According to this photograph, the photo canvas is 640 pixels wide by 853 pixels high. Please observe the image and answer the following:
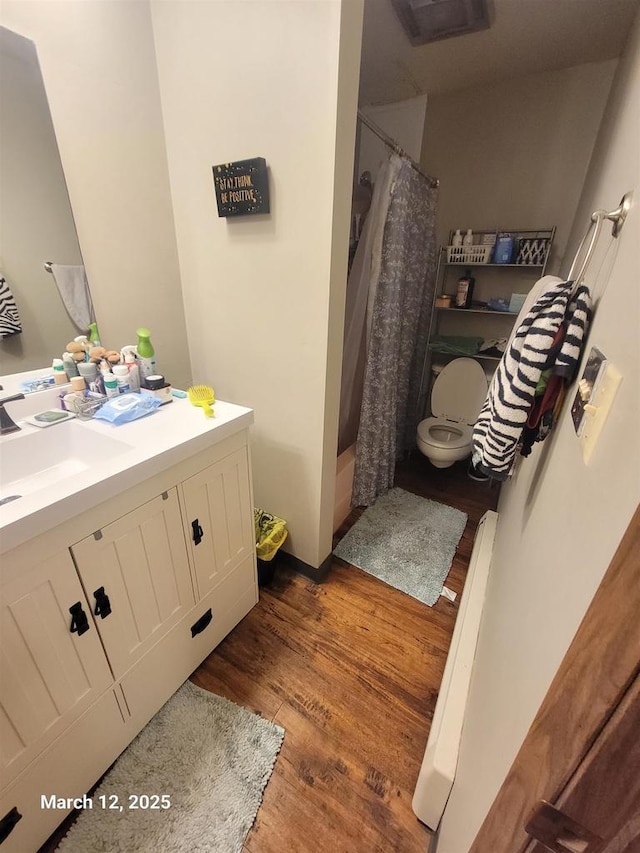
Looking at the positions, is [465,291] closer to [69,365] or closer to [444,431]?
[444,431]

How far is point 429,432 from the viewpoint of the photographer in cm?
248

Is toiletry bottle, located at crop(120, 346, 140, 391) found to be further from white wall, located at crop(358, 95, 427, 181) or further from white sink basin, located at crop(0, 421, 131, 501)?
white wall, located at crop(358, 95, 427, 181)

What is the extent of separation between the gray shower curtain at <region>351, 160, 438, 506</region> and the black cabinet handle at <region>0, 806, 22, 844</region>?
66.4 inches

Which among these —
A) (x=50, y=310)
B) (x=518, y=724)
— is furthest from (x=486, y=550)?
(x=50, y=310)

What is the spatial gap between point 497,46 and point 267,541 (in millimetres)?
2727

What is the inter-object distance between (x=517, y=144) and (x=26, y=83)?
2459mm

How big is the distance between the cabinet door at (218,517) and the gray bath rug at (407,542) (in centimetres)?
71

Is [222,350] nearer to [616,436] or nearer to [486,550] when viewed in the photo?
[616,436]

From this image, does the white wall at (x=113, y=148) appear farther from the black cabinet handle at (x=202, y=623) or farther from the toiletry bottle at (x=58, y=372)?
the black cabinet handle at (x=202, y=623)

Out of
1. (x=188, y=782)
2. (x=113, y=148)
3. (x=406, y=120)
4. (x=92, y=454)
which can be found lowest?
(x=188, y=782)

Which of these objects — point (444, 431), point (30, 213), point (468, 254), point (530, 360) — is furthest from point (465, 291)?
point (30, 213)

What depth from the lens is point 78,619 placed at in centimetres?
82

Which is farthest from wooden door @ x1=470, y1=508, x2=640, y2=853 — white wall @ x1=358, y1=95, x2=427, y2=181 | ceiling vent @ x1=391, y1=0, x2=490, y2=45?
white wall @ x1=358, y1=95, x2=427, y2=181

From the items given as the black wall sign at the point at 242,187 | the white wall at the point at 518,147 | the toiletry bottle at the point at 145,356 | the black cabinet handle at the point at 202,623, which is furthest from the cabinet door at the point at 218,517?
the white wall at the point at 518,147
